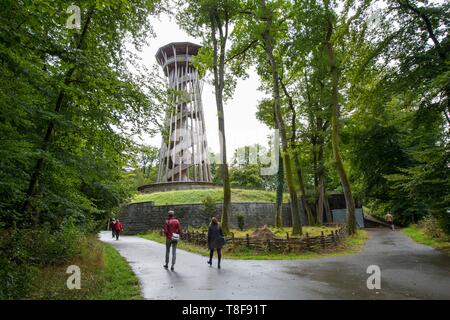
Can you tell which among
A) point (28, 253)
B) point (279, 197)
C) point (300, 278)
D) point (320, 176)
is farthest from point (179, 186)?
point (300, 278)

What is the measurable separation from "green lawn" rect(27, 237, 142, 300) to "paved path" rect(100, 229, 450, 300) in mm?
375

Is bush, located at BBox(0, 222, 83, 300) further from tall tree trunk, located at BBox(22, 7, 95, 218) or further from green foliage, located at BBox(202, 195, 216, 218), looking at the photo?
green foliage, located at BBox(202, 195, 216, 218)

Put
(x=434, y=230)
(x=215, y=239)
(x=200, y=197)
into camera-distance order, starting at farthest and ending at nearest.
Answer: (x=200, y=197)
(x=434, y=230)
(x=215, y=239)

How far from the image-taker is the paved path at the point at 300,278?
614 centimetres

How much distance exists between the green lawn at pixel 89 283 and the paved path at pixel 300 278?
38 cm

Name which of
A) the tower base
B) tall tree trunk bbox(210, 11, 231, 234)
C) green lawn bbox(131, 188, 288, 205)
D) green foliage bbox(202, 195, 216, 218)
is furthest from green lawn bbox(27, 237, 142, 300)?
the tower base

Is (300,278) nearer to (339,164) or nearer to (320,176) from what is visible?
(339,164)

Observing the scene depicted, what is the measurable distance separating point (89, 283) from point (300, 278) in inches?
190

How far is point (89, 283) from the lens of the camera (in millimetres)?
6559

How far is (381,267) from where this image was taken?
30.3 ft

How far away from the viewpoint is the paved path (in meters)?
6.14
